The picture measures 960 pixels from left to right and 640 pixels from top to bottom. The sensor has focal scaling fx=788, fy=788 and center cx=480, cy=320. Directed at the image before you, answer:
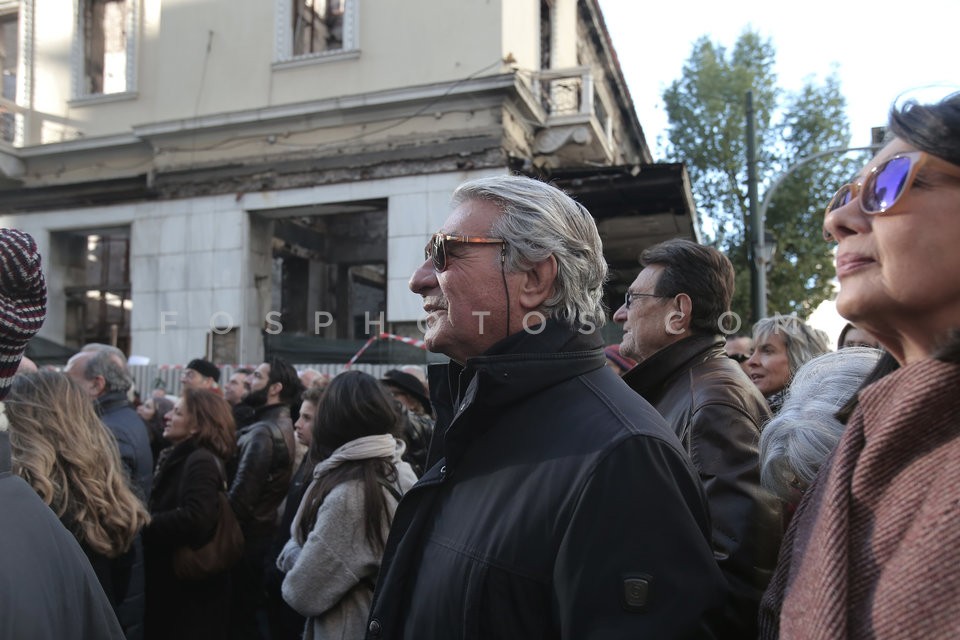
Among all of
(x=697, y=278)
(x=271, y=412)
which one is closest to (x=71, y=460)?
(x=697, y=278)

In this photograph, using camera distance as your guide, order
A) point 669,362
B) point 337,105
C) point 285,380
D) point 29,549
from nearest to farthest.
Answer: point 29,549 → point 669,362 → point 285,380 → point 337,105

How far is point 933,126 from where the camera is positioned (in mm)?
1119

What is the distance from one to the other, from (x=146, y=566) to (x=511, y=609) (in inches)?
138

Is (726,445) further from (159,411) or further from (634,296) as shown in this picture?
(159,411)

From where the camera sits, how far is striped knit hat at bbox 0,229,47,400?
197cm

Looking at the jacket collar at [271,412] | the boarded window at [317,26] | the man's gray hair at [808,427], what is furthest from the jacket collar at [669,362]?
the boarded window at [317,26]

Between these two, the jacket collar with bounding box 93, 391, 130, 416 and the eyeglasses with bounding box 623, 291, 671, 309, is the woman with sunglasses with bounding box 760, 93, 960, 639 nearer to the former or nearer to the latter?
the eyeglasses with bounding box 623, 291, 671, 309

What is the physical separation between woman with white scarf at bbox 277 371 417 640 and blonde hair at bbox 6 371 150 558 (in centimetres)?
71

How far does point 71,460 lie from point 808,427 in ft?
8.69

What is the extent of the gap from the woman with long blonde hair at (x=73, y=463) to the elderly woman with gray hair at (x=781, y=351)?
3411 mm

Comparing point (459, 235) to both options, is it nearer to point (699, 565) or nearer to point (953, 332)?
point (699, 565)

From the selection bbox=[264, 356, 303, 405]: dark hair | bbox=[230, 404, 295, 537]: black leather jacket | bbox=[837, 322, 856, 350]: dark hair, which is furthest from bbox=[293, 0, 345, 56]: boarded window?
bbox=[837, 322, 856, 350]: dark hair

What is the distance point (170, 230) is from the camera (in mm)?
14219

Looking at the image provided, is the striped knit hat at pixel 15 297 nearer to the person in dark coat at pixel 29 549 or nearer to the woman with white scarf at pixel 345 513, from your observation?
the person in dark coat at pixel 29 549
